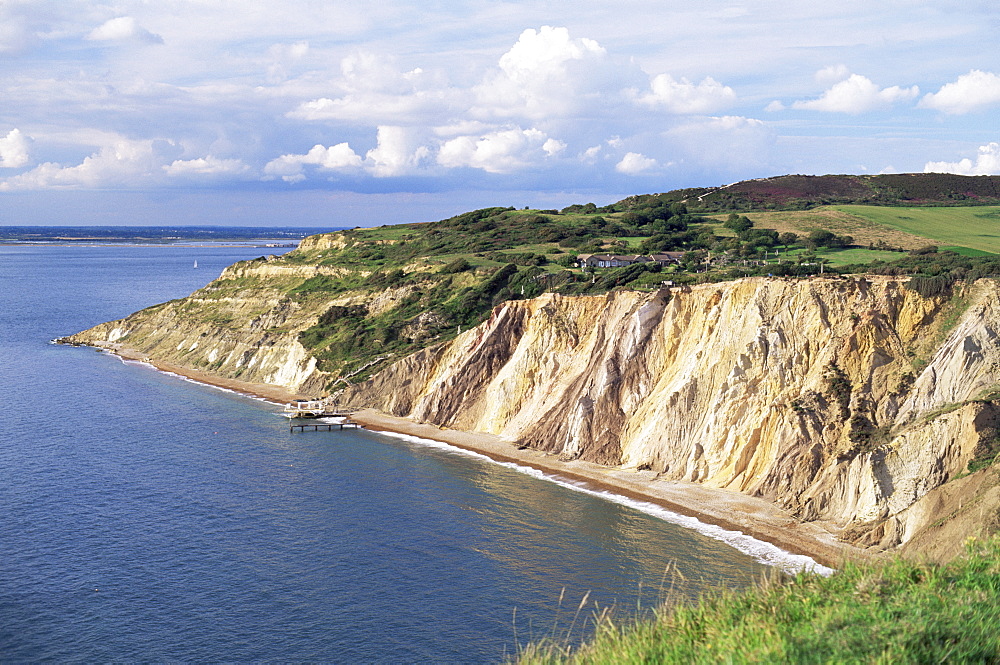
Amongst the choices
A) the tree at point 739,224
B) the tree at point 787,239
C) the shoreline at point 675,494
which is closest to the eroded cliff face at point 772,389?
the shoreline at point 675,494

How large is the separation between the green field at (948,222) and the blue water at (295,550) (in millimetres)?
50163

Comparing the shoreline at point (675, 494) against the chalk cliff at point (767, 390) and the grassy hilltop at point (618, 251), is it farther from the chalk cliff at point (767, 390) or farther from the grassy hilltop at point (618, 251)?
the grassy hilltop at point (618, 251)

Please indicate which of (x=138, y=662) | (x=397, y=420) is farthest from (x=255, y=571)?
(x=397, y=420)

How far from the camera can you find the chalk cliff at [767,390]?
40.8 metres

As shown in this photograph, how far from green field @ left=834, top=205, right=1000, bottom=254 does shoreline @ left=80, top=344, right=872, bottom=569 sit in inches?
1617

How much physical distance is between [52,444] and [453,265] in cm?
4393

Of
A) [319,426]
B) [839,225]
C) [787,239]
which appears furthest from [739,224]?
[319,426]

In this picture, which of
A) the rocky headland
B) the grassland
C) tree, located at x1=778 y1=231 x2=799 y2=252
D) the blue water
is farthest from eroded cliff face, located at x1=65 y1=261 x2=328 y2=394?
the grassland

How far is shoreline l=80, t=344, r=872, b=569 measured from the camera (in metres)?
41.0

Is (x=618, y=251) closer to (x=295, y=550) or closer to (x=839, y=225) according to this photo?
(x=839, y=225)

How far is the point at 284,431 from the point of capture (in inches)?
2689

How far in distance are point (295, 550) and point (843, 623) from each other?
30.3 metres

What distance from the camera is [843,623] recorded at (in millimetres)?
14516

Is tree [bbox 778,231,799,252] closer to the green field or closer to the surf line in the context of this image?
the green field
